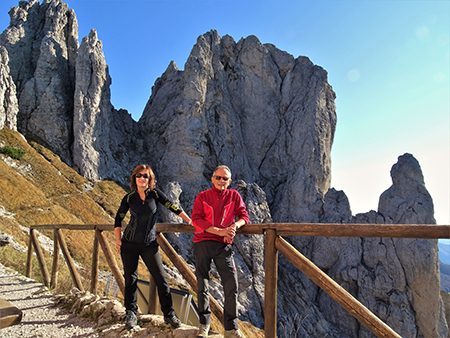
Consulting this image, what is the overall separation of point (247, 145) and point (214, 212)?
156ft

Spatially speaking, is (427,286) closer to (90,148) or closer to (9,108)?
(90,148)

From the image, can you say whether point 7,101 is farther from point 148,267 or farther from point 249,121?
point 148,267

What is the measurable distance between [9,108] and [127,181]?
1661 cm

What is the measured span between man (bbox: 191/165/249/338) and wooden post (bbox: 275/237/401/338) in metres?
0.70

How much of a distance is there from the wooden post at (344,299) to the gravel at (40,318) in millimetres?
3142

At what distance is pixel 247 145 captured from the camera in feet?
167

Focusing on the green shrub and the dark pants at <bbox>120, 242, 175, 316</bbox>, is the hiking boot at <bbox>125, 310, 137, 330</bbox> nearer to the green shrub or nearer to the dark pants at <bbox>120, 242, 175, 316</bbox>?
the dark pants at <bbox>120, 242, 175, 316</bbox>

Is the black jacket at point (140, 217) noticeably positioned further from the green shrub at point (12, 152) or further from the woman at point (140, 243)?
the green shrub at point (12, 152)

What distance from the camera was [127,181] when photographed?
40875 millimetres

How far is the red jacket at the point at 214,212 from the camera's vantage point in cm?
364

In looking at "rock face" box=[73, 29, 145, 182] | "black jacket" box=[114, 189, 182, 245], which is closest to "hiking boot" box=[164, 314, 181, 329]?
"black jacket" box=[114, 189, 182, 245]

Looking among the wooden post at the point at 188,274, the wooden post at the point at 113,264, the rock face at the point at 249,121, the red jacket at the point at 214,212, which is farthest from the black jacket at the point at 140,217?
the rock face at the point at 249,121

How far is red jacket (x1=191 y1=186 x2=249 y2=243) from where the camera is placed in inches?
143

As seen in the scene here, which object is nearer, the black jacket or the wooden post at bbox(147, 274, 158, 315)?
the black jacket
